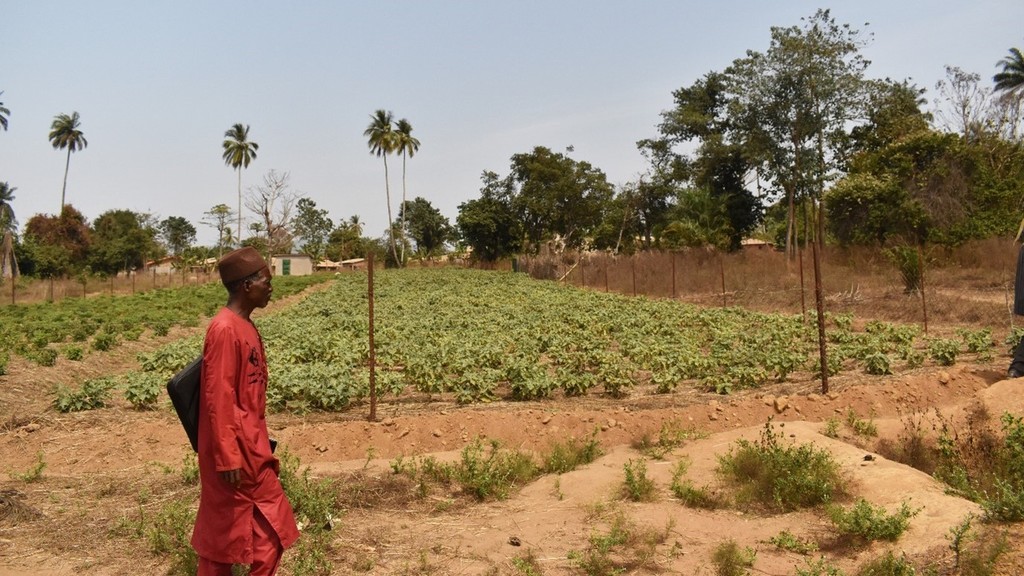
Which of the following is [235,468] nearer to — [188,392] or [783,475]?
[188,392]

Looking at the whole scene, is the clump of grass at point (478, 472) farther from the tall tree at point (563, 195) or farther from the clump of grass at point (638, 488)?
the tall tree at point (563, 195)

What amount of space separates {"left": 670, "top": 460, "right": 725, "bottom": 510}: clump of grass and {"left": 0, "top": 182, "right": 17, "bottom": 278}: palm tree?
44.7m

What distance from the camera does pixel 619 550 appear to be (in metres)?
4.45

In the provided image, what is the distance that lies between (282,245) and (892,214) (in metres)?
49.6

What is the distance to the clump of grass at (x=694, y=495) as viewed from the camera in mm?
5250

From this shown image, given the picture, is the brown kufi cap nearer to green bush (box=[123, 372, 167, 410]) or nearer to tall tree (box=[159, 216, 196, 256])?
green bush (box=[123, 372, 167, 410])

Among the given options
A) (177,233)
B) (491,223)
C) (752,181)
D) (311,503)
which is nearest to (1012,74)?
(752,181)

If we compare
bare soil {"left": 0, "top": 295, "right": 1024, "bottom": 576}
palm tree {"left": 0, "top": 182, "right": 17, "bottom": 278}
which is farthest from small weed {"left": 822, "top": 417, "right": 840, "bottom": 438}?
palm tree {"left": 0, "top": 182, "right": 17, "bottom": 278}

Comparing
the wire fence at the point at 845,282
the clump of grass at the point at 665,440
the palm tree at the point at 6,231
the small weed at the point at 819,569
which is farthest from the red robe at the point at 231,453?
the palm tree at the point at 6,231

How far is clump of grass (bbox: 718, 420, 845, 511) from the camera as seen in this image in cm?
511

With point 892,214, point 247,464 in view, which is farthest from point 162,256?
point 247,464

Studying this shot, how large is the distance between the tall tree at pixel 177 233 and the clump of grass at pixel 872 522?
88744mm

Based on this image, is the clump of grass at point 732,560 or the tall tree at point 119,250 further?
the tall tree at point 119,250

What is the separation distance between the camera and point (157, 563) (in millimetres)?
4301
